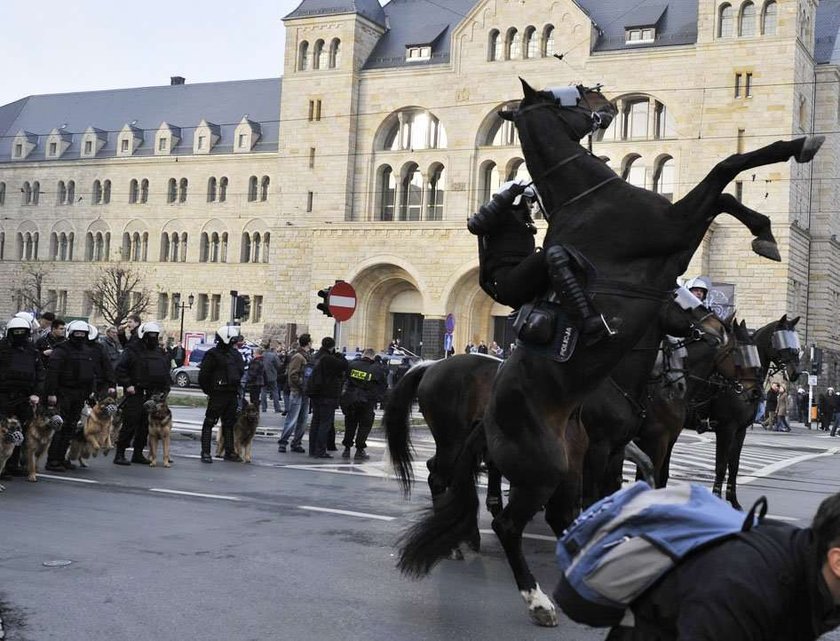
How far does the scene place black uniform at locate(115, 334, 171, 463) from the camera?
15711 millimetres

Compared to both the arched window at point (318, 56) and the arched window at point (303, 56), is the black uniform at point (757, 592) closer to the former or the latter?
the arched window at point (318, 56)

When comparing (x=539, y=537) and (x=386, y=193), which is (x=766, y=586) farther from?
(x=386, y=193)

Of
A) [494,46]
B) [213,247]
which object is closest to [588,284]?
[494,46]

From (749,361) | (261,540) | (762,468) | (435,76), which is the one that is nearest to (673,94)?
(435,76)

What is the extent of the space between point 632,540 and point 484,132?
53.8 meters

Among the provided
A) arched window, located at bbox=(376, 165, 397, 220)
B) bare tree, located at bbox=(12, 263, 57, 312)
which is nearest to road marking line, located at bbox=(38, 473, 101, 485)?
arched window, located at bbox=(376, 165, 397, 220)

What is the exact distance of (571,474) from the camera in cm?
697

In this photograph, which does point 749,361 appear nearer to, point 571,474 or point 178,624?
point 571,474

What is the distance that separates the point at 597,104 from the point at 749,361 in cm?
682

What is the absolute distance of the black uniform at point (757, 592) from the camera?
8.41ft

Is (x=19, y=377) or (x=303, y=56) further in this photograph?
(x=303, y=56)

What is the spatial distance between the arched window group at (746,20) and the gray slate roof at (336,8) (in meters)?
19.5

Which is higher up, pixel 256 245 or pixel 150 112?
pixel 150 112

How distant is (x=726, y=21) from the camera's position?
50.1 metres
